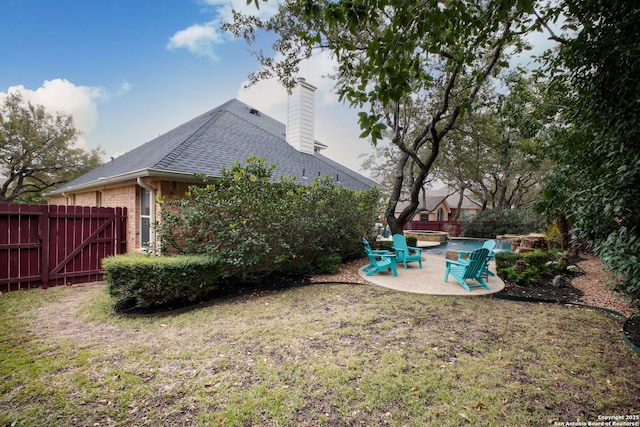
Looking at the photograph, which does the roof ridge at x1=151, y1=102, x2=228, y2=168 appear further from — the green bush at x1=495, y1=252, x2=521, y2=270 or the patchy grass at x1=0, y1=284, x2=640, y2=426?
the green bush at x1=495, y1=252, x2=521, y2=270

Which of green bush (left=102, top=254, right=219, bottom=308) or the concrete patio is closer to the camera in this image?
green bush (left=102, top=254, right=219, bottom=308)

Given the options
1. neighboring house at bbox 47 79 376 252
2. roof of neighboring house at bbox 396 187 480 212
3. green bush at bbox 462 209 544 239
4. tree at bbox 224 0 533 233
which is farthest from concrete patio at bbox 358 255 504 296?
roof of neighboring house at bbox 396 187 480 212

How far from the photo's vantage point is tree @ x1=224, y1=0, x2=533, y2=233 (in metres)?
2.62

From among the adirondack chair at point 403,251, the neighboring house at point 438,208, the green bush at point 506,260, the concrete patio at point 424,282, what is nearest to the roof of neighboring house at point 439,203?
the neighboring house at point 438,208

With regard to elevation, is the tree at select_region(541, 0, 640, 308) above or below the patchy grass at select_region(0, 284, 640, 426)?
above

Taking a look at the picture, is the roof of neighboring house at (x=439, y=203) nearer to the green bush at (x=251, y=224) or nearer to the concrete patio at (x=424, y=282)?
the concrete patio at (x=424, y=282)

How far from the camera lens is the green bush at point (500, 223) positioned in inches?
736

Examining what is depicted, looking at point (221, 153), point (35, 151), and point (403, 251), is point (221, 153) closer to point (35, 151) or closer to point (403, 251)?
point (403, 251)

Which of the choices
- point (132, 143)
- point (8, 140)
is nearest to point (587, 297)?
point (132, 143)

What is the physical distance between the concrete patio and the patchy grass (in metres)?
1.05

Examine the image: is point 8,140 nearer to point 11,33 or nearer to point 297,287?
point 11,33

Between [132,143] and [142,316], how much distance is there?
1486 centimetres

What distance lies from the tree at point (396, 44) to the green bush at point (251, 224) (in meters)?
2.72

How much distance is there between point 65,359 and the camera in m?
3.14
